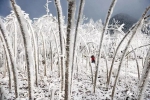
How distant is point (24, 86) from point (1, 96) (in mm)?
6498

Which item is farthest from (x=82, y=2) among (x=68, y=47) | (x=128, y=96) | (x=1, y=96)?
(x=128, y=96)

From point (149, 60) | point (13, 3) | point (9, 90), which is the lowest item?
point (9, 90)

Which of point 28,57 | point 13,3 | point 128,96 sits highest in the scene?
point 13,3


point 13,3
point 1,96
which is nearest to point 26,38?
point 13,3

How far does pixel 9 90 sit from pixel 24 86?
1269 mm

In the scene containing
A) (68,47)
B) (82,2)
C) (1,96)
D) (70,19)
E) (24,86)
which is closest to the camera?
(1,96)

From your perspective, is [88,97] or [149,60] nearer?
[149,60]

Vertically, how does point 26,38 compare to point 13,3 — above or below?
below

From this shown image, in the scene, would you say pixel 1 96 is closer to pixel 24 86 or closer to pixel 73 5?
pixel 73 5

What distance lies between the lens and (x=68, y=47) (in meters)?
2.92

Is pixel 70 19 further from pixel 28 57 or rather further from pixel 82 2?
pixel 28 57

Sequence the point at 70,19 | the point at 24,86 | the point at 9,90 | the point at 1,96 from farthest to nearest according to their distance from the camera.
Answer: the point at 24,86 → the point at 9,90 → the point at 70,19 → the point at 1,96

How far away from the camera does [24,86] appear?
848 cm

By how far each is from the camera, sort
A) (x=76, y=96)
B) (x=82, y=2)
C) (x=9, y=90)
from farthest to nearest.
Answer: (x=76, y=96)
(x=9, y=90)
(x=82, y=2)
